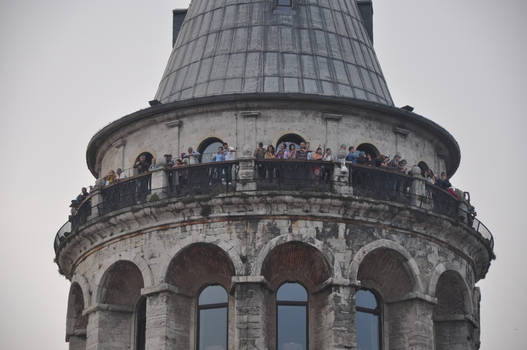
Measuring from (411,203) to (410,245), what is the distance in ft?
4.10

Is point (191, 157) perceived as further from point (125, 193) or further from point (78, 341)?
point (78, 341)

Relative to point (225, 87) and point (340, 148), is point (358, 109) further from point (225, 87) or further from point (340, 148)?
point (225, 87)

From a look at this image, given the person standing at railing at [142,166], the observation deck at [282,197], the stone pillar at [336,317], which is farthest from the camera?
the person standing at railing at [142,166]

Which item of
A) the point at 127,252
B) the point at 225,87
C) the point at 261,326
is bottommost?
the point at 261,326

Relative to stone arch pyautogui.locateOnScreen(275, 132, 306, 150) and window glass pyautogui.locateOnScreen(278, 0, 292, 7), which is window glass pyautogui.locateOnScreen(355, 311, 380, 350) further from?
window glass pyautogui.locateOnScreen(278, 0, 292, 7)

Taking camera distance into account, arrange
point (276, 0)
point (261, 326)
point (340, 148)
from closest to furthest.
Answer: point (261, 326) → point (340, 148) → point (276, 0)

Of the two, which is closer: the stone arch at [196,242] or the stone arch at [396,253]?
the stone arch at [196,242]

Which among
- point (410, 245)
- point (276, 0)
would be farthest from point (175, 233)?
point (276, 0)

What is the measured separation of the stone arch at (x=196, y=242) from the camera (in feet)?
128

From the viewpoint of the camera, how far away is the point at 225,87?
43.8 metres

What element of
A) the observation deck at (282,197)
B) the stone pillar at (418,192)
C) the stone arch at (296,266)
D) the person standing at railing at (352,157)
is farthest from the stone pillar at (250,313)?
the stone pillar at (418,192)

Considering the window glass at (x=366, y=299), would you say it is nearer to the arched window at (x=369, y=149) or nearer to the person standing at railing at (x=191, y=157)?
the arched window at (x=369, y=149)

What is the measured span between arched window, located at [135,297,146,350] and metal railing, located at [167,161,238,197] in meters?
3.71

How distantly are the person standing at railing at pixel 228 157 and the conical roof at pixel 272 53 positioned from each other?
94.8 inches
